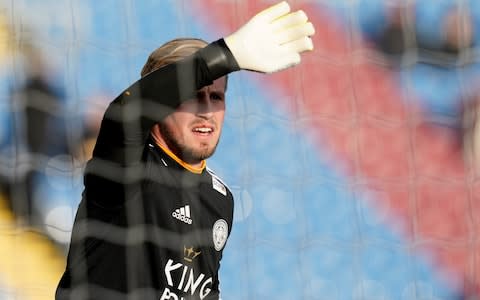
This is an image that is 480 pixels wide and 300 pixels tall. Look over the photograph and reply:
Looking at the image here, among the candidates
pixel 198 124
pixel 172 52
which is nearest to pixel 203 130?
pixel 198 124

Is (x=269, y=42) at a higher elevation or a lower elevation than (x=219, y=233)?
higher

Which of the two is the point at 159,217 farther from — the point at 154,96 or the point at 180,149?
the point at 154,96

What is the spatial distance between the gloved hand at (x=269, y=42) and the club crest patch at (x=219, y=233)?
361 mm

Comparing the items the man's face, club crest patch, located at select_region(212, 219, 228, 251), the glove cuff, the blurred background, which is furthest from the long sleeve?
the blurred background

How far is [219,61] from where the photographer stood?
108 cm

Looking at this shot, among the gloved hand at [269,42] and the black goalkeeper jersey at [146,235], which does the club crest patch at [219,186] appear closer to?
the black goalkeeper jersey at [146,235]

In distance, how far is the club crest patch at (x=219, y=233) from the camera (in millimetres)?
1381

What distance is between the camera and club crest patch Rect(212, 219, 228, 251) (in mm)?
1381

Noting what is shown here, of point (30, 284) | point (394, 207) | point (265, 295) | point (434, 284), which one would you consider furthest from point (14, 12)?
point (434, 284)

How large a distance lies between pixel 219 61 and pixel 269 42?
60mm

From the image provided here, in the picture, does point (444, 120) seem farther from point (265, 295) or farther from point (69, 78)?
point (69, 78)

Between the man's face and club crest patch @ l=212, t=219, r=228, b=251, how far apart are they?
12cm

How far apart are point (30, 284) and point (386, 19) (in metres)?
0.98

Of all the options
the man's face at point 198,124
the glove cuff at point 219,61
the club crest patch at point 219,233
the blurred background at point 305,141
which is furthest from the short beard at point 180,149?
the blurred background at point 305,141
